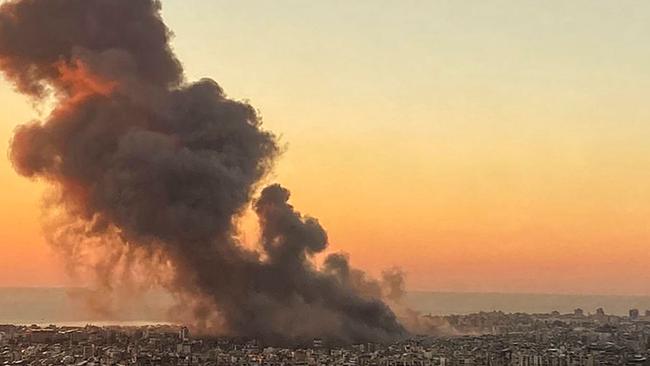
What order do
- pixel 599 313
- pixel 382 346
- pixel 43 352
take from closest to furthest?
pixel 43 352 → pixel 382 346 → pixel 599 313

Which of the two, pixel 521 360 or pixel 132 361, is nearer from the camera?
pixel 132 361

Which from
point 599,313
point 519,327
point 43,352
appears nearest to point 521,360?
point 43,352

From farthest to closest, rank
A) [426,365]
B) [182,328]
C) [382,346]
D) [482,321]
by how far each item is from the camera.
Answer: [482,321]
[182,328]
[382,346]
[426,365]

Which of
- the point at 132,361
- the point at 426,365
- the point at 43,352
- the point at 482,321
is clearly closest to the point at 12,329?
the point at 43,352

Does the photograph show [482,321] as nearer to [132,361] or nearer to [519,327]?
[519,327]

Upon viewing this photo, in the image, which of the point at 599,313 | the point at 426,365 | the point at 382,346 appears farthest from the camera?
the point at 599,313

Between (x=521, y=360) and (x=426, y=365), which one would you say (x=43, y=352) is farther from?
(x=521, y=360)
